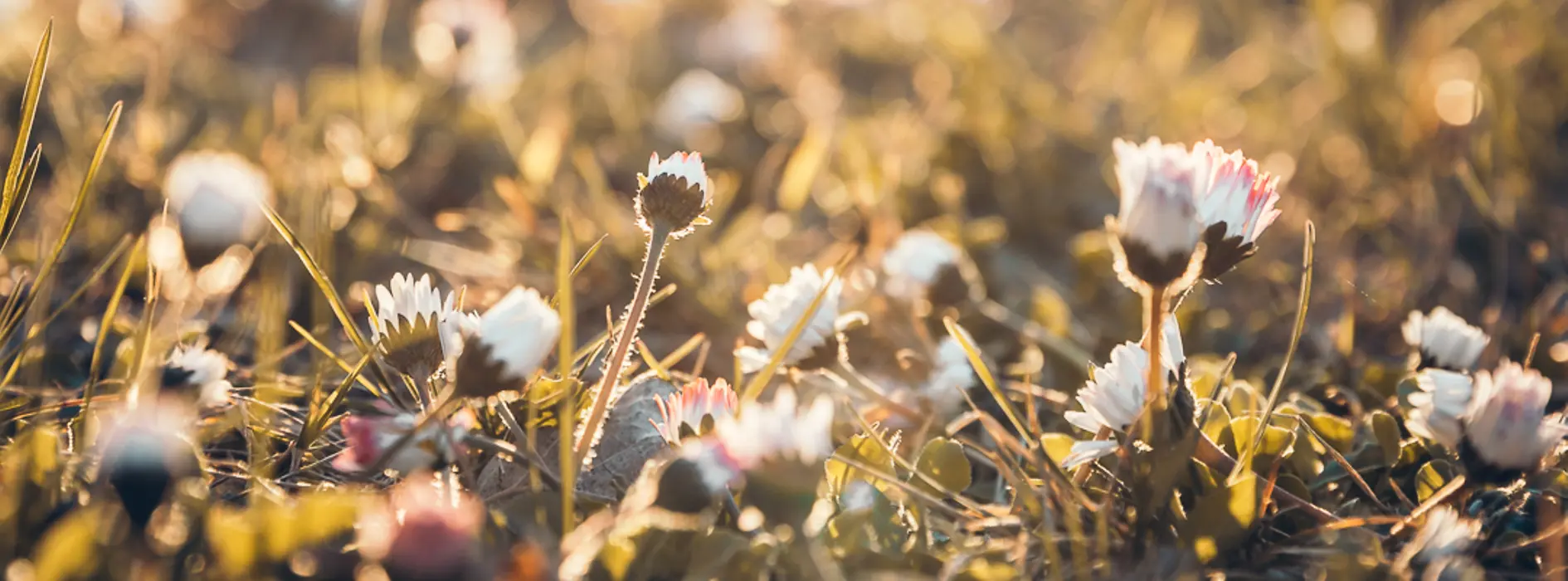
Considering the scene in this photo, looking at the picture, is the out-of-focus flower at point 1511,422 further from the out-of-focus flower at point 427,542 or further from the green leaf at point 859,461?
the out-of-focus flower at point 427,542

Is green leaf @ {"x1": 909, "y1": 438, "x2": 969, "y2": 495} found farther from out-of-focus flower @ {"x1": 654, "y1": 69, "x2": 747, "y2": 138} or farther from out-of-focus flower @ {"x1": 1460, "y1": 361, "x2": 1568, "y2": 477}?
out-of-focus flower @ {"x1": 654, "y1": 69, "x2": 747, "y2": 138}

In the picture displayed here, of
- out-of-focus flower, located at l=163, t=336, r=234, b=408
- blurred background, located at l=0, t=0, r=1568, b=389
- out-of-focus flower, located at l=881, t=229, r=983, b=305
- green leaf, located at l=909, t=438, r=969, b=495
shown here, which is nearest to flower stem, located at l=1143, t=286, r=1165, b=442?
green leaf, located at l=909, t=438, r=969, b=495

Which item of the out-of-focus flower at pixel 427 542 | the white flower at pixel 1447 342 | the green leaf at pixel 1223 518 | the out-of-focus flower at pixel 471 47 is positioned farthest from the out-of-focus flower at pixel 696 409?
the out-of-focus flower at pixel 471 47

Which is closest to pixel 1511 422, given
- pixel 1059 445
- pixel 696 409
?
pixel 1059 445

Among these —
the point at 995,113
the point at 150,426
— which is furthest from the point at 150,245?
the point at 995,113

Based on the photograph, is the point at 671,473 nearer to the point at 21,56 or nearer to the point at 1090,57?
the point at 21,56

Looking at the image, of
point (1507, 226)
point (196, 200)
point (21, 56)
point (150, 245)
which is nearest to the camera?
point (150, 245)

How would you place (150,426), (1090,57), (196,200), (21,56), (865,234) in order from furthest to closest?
(1090,57) → (21,56) → (865,234) → (196,200) → (150,426)
